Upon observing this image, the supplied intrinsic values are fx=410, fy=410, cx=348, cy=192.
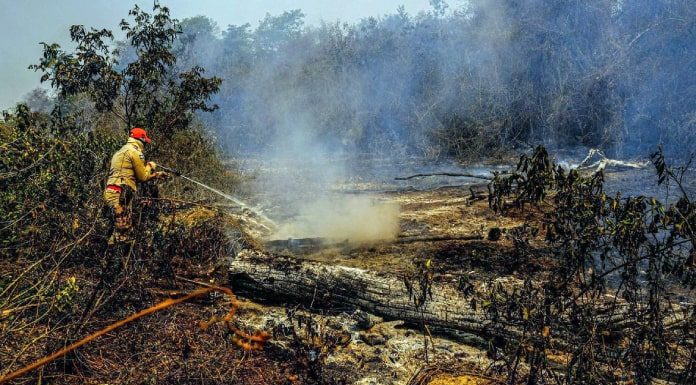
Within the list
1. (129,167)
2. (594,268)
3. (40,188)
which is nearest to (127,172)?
(129,167)

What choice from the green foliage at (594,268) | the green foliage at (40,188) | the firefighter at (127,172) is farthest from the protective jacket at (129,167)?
the green foliage at (594,268)

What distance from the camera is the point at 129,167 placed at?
477 centimetres

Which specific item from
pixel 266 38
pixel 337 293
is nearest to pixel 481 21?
pixel 337 293

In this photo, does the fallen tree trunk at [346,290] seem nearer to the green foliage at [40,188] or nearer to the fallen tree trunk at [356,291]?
the fallen tree trunk at [356,291]

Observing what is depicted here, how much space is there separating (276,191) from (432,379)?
583 centimetres

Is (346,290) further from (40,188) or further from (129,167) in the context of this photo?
(40,188)

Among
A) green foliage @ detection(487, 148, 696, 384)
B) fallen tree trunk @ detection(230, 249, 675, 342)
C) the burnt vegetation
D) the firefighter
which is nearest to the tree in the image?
the burnt vegetation

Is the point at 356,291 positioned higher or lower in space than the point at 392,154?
lower

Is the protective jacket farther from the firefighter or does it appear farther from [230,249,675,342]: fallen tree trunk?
[230,249,675,342]: fallen tree trunk

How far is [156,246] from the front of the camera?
14.9 ft

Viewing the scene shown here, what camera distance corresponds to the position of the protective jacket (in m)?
4.69

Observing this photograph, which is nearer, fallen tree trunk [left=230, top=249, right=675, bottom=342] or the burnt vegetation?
the burnt vegetation

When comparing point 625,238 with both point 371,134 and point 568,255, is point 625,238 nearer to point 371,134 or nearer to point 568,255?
point 568,255

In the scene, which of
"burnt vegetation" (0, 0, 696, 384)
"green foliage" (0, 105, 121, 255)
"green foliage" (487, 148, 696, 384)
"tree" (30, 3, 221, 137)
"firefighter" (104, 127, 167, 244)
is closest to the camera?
"green foliage" (487, 148, 696, 384)
